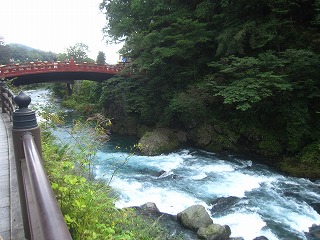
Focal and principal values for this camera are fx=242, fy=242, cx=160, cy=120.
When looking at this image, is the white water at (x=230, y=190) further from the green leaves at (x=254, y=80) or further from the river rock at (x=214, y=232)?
the green leaves at (x=254, y=80)

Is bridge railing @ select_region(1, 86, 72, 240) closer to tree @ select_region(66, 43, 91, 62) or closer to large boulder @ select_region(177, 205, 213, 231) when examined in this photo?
large boulder @ select_region(177, 205, 213, 231)

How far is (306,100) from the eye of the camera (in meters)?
12.5

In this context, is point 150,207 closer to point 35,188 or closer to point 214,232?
point 214,232

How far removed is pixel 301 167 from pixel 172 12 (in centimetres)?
1350

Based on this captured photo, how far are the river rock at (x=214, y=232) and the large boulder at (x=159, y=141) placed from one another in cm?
737

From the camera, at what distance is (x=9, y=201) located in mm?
3424

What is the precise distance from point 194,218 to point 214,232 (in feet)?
2.66

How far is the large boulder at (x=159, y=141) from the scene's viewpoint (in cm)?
1454

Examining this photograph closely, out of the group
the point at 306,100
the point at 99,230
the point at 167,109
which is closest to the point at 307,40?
the point at 306,100

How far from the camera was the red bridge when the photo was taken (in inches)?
800

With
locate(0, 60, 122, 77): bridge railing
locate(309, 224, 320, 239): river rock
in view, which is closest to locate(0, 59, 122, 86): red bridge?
locate(0, 60, 122, 77): bridge railing

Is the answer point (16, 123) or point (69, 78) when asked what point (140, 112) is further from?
point (16, 123)

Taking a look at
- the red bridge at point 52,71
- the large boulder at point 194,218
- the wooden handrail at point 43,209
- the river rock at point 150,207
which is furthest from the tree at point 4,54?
the wooden handrail at point 43,209

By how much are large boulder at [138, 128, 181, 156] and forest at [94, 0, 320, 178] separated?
2.55 feet
